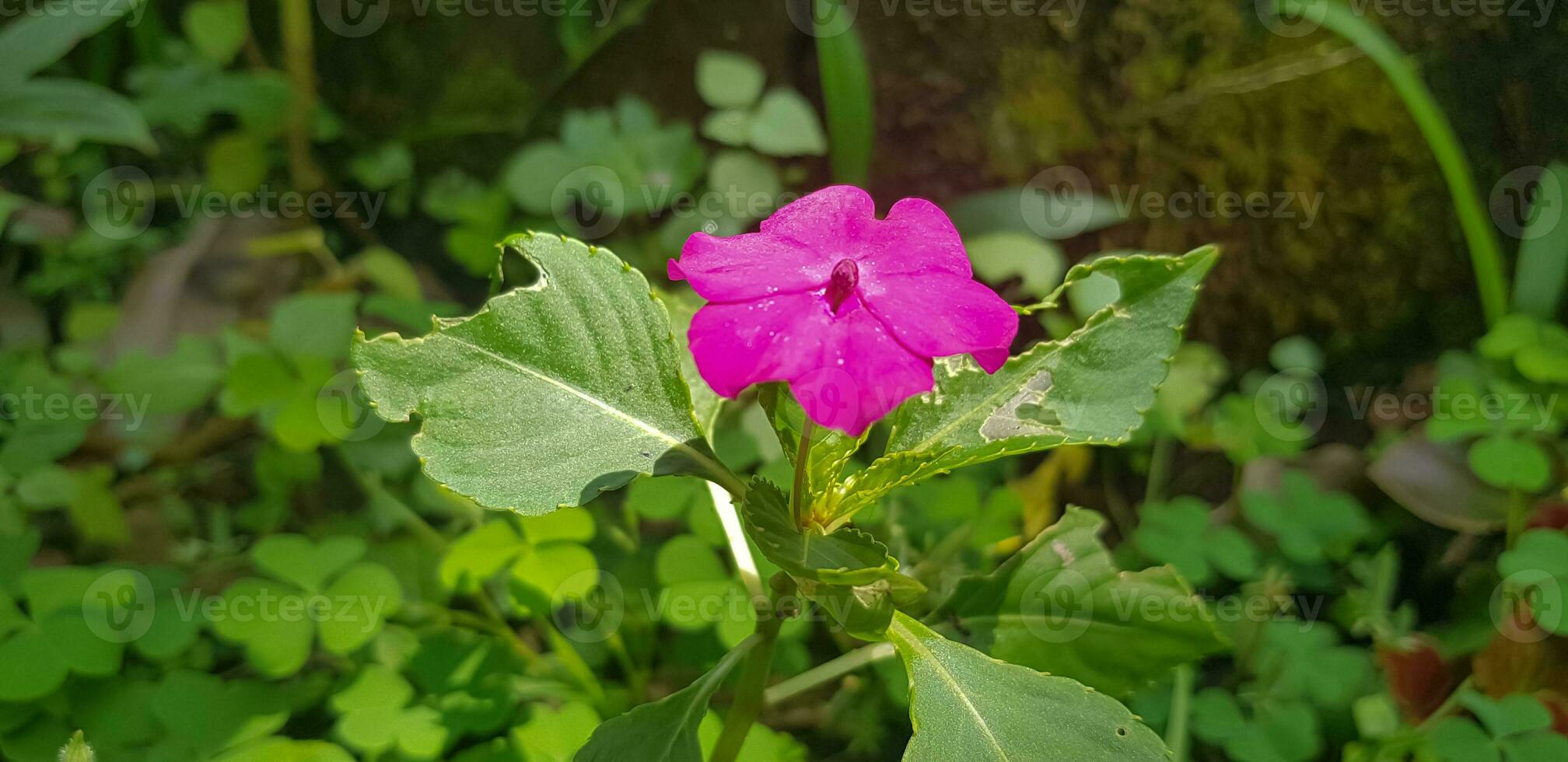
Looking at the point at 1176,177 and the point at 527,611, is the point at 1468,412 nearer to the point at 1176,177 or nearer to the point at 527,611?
the point at 1176,177

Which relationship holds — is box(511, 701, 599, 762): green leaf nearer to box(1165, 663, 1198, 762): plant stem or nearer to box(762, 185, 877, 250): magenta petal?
box(762, 185, 877, 250): magenta petal

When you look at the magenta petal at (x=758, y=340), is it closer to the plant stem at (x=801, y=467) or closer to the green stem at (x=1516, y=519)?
the plant stem at (x=801, y=467)

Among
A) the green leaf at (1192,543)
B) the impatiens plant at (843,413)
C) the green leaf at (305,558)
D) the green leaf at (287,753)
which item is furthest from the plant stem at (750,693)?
the green leaf at (1192,543)

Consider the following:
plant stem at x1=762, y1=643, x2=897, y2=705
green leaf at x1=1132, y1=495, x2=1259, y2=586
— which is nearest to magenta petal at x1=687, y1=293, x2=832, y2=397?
plant stem at x1=762, y1=643, x2=897, y2=705

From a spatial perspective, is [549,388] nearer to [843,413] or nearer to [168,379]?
[843,413]

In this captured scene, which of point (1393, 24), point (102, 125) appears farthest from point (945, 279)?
point (102, 125)

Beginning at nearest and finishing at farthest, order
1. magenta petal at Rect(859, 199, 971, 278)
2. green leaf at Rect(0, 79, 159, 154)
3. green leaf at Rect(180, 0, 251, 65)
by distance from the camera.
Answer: magenta petal at Rect(859, 199, 971, 278) → green leaf at Rect(0, 79, 159, 154) → green leaf at Rect(180, 0, 251, 65)

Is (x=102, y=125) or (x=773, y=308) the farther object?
(x=102, y=125)
